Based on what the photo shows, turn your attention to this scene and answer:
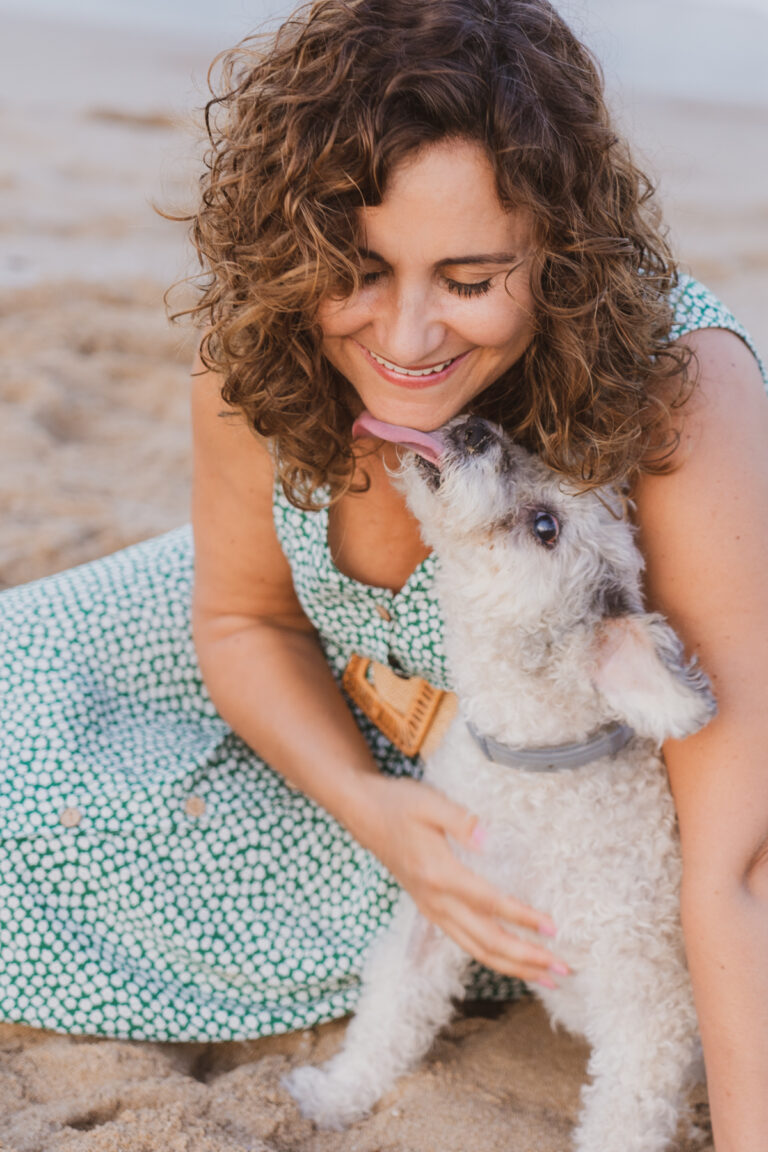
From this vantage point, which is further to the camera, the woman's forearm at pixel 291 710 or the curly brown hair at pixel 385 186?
the woman's forearm at pixel 291 710

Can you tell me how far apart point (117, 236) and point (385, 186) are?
6.18 m

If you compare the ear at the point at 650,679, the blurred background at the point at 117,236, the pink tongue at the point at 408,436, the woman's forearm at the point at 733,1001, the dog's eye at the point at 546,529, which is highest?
the pink tongue at the point at 408,436

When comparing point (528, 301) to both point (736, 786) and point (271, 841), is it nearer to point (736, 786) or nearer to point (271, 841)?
point (736, 786)

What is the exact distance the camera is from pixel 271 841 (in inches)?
107

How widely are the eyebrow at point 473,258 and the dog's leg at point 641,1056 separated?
4.37 ft

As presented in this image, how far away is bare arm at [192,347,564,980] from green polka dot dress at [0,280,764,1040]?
102 millimetres

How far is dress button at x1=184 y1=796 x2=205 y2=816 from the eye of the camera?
264cm

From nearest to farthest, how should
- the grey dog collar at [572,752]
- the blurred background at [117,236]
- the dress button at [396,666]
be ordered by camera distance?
the grey dog collar at [572,752]
the dress button at [396,666]
the blurred background at [117,236]

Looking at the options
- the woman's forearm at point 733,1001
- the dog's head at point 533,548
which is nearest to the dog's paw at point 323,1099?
the woman's forearm at point 733,1001

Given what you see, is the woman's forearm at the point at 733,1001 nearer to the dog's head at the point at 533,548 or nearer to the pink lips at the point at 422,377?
the dog's head at the point at 533,548

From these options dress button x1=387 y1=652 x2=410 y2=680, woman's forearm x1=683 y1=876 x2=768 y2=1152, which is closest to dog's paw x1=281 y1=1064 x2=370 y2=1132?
woman's forearm x1=683 y1=876 x2=768 y2=1152

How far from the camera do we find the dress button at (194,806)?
2639 mm

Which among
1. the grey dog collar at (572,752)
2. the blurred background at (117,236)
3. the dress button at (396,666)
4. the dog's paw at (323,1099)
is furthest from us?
the blurred background at (117,236)

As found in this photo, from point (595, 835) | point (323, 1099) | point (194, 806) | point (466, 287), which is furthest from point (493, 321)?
point (323, 1099)
